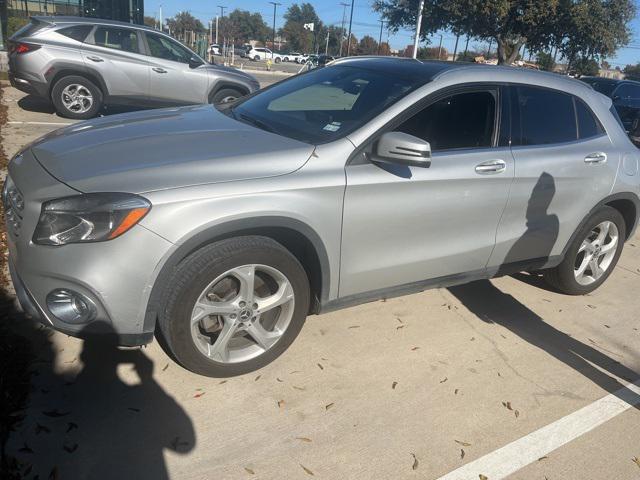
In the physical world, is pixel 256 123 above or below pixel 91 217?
above

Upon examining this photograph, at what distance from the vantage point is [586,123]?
165 inches

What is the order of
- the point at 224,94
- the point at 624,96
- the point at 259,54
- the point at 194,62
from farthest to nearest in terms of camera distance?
the point at 259,54
the point at 624,96
the point at 224,94
the point at 194,62

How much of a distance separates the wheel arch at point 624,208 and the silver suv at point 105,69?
7291mm

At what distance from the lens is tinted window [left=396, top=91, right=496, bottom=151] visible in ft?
10.9

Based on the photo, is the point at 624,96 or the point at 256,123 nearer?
the point at 256,123

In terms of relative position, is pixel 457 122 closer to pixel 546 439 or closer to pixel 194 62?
pixel 546 439

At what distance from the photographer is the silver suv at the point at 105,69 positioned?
888 centimetres

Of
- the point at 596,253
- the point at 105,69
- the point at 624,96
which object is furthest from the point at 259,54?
the point at 596,253

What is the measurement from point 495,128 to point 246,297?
203cm

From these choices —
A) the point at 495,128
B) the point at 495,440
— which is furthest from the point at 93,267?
the point at 495,128

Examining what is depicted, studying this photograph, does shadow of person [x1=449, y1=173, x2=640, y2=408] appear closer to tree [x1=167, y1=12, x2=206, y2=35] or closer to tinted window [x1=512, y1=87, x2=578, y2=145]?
tinted window [x1=512, y1=87, x2=578, y2=145]

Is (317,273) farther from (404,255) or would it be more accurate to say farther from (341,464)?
(341,464)

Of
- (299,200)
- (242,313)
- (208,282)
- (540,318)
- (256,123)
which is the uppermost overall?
(256,123)

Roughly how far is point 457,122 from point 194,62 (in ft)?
25.4
